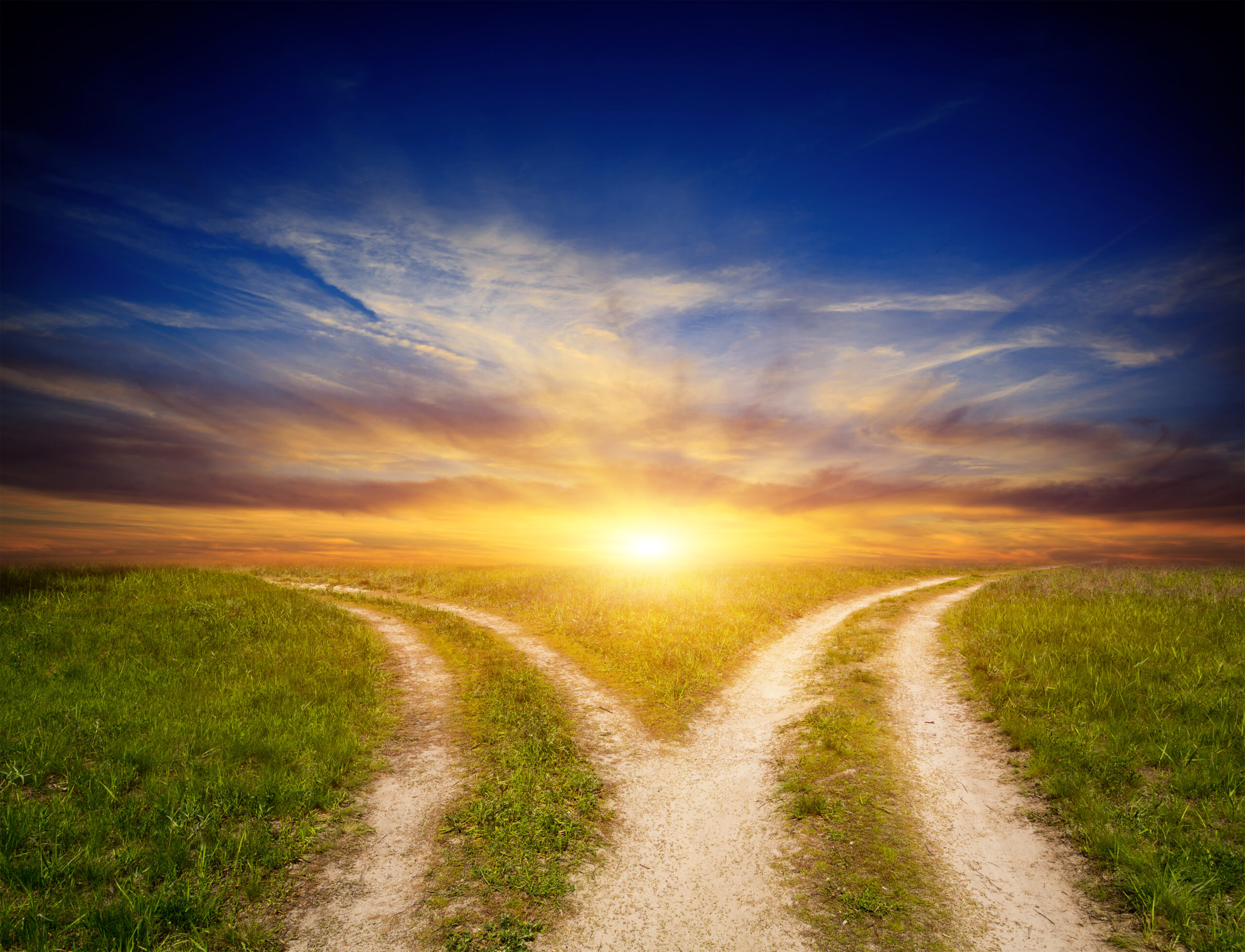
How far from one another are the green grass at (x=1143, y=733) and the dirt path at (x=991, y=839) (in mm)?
511

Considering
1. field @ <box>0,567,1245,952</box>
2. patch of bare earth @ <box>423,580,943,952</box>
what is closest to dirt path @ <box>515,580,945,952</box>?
patch of bare earth @ <box>423,580,943,952</box>

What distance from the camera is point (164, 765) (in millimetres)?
8695

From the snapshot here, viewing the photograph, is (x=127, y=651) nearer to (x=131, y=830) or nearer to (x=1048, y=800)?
(x=131, y=830)

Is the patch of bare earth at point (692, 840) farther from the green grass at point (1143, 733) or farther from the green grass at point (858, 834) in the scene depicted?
the green grass at point (1143, 733)

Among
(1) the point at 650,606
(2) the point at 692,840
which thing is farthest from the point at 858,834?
(1) the point at 650,606

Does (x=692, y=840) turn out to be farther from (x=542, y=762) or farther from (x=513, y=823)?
(x=542, y=762)

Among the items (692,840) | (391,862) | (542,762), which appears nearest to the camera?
(391,862)

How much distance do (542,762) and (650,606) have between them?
13.0 metres

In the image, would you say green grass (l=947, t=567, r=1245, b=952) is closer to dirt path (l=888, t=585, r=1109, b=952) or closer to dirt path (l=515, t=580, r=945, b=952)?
dirt path (l=888, t=585, r=1109, b=952)

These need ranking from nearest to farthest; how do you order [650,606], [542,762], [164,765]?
[164,765], [542,762], [650,606]

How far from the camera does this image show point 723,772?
9641mm

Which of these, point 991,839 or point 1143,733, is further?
point 1143,733

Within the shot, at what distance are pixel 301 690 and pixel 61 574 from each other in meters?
20.4

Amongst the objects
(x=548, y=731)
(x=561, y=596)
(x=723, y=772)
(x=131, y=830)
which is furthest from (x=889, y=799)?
(x=561, y=596)
